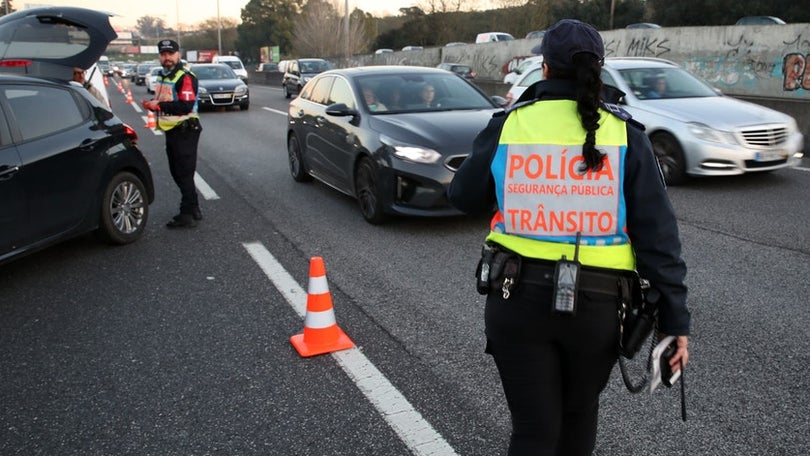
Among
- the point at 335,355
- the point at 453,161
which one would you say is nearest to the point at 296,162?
the point at 453,161

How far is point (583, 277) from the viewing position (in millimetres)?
1976

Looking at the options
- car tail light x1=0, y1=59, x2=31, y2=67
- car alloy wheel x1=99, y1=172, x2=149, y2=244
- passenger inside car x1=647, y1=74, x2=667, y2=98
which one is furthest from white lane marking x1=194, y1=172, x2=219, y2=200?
passenger inside car x1=647, y1=74, x2=667, y2=98

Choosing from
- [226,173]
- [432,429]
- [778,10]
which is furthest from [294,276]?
[778,10]

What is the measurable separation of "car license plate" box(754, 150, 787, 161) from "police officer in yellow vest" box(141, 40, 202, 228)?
21.9ft

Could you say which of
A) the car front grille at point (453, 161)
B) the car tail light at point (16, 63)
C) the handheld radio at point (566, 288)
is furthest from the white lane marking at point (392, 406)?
the car tail light at point (16, 63)

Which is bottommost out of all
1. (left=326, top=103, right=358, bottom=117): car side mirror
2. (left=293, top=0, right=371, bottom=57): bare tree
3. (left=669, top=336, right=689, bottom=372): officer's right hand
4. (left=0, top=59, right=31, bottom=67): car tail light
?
(left=669, top=336, right=689, bottom=372): officer's right hand

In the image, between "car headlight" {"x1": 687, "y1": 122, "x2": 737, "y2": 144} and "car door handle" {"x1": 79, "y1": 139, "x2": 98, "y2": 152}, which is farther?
"car headlight" {"x1": 687, "y1": 122, "x2": 737, "y2": 144}

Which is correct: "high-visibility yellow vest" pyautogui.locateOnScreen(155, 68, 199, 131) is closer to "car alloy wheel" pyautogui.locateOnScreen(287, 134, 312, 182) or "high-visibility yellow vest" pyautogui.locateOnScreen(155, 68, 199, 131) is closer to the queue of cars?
the queue of cars

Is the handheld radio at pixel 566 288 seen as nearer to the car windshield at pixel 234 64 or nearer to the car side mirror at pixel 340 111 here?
the car side mirror at pixel 340 111

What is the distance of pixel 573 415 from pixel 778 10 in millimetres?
43698

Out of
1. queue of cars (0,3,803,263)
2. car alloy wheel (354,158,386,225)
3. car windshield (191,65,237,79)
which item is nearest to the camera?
queue of cars (0,3,803,263)

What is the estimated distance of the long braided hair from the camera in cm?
192

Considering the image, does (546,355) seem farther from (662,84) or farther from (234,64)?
(234,64)

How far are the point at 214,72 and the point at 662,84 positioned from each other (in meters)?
16.9
